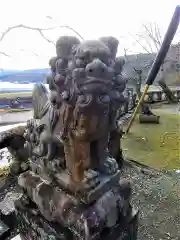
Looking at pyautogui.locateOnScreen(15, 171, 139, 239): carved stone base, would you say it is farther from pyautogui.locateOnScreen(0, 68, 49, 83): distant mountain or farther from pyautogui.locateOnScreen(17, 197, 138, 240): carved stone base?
pyautogui.locateOnScreen(0, 68, 49, 83): distant mountain


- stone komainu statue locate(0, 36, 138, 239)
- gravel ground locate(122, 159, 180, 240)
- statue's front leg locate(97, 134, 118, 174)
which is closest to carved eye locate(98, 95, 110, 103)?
stone komainu statue locate(0, 36, 138, 239)

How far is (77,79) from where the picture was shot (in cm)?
61

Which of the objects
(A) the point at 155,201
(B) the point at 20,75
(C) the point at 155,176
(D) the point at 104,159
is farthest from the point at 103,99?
(B) the point at 20,75

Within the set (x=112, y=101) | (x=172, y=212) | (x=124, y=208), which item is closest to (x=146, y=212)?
(x=172, y=212)

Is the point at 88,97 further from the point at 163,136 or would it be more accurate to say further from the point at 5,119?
the point at 163,136

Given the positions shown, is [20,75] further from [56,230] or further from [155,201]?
[56,230]

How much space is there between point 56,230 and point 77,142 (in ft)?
1.15

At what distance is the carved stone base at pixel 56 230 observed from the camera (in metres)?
0.83

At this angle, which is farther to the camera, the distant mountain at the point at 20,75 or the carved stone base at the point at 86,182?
the distant mountain at the point at 20,75

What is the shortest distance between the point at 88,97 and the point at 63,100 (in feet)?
0.26

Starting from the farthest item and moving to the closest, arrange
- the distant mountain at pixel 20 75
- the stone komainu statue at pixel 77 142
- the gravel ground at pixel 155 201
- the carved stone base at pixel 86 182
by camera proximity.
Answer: the distant mountain at pixel 20 75 < the gravel ground at pixel 155 201 < the carved stone base at pixel 86 182 < the stone komainu statue at pixel 77 142

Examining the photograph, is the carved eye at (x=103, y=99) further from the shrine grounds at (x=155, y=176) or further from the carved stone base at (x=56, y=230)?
the shrine grounds at (x=155, y=176)

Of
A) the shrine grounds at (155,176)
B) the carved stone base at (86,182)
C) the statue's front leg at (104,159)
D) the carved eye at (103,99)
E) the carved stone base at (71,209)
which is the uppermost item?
the carved eye at (103,99)

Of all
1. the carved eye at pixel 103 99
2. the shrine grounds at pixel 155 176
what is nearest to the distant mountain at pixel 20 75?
the shrine grounds at pixel 155 176
